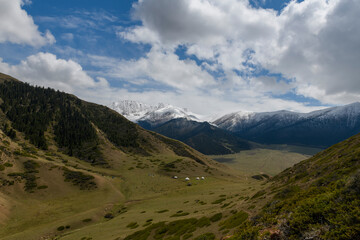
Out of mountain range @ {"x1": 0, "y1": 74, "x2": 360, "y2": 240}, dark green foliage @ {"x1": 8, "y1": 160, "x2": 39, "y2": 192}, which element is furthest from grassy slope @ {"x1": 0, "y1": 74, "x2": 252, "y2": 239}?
dark green foliage @ {"x1": 8, "y1": 160, "x2": 39, "y2": 192}

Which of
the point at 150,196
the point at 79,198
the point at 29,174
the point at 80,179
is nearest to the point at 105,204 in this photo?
the point at 79,198

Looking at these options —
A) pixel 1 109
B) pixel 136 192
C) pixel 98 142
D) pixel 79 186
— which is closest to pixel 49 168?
pixel 79 186

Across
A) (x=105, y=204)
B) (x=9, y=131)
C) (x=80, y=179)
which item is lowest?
(x=105, y=204)

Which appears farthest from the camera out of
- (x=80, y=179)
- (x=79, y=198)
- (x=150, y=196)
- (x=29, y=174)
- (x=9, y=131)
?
(x=9, y=131)

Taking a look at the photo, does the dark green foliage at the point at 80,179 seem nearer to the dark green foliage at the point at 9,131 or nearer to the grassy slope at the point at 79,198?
the grassy slope at the point at 79,198

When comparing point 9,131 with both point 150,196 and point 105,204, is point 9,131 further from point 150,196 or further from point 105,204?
point 150,196

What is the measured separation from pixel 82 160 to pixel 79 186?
2723 inches

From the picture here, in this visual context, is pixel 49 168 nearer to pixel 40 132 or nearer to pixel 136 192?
pixel 136 192

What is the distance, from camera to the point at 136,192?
4213 inches

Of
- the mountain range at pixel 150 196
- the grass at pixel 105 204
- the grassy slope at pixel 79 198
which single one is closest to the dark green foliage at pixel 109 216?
the mountain range at pixel 150 196

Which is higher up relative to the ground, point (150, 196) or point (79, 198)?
point (150, 196)

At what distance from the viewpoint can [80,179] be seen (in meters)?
108

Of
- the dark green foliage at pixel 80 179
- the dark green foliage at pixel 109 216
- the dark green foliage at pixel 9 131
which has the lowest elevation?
the dark green foliage at pixel 109 216

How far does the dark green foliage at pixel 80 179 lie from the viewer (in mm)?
104312
